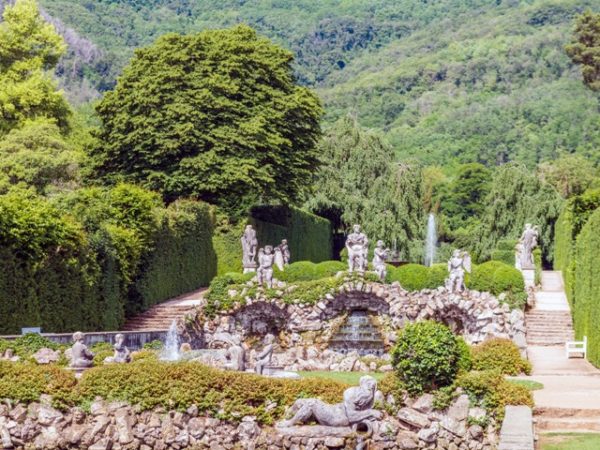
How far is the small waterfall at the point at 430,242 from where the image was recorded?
6881 centimetres

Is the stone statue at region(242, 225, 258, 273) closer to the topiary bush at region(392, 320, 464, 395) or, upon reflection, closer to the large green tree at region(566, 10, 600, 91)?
the topiary bush at region(392, 320, 464, 395)

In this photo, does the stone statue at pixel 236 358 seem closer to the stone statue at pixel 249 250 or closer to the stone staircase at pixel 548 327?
the stone staircase at pixel 548 327

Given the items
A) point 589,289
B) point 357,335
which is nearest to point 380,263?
point 357,335

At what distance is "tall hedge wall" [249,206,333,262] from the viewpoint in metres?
59.0

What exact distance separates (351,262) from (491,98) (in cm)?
8212

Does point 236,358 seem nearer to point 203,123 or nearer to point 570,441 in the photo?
point 570,441

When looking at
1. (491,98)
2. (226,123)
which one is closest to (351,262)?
(226,123)

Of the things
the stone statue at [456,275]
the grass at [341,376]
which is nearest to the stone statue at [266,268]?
the stone statue at [456,275]

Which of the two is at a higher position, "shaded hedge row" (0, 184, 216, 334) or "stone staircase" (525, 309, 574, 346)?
"shaded hedge row" (0, 184, 216, 334)

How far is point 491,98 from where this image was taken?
126000 mm

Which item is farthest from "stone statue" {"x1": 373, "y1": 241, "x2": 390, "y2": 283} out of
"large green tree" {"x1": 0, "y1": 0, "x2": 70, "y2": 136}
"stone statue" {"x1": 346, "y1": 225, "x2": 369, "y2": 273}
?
"large green tree" {"x1": 0, "y1": 0, "x2": 70, "y2": 136}

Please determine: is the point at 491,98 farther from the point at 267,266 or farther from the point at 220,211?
the point at 267,266

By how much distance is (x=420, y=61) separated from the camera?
141 meters

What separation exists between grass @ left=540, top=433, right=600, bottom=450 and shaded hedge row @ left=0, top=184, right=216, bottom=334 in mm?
16055
